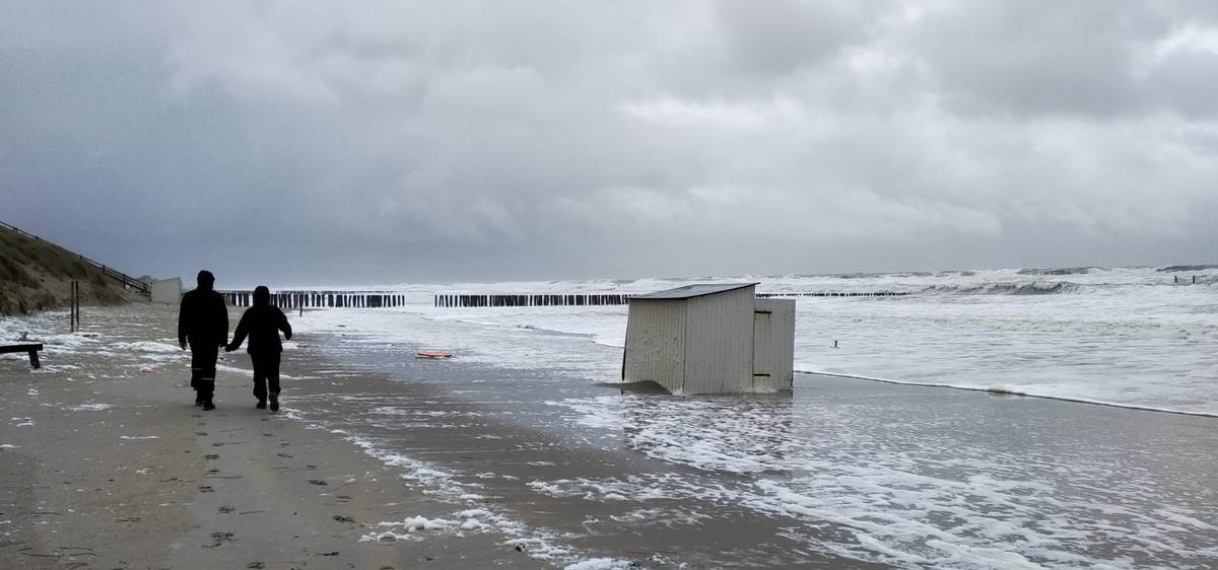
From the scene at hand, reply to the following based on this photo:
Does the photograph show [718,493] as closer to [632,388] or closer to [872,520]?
[872,520]

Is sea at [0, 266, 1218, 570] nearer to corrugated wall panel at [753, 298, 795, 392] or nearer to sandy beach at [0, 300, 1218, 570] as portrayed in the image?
sandy beach at [0, 300, 1218, 570]

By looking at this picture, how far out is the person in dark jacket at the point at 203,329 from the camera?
10.1m

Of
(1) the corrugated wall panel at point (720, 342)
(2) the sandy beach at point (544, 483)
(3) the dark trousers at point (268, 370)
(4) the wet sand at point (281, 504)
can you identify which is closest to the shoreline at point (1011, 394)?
(2) the sandy beach at point (544, 483)

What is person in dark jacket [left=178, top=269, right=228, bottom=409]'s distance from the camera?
33.1 feet

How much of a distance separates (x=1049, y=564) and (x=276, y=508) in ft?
16.2

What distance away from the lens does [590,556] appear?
4883 mm

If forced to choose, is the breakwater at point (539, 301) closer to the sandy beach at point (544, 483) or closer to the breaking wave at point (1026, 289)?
the breaking wave at point (1026, 289)

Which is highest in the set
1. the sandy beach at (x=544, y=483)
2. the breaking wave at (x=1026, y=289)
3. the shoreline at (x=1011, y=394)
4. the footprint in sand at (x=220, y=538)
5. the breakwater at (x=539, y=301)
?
the breaking wave at (x=1026, y=289)

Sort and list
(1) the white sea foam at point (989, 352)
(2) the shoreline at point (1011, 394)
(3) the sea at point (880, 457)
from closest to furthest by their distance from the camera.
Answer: (3) the sea at point (880, 457)
(2) the shoreline at point (1011, 394)
(1) the white sea foam at point (989, 352)

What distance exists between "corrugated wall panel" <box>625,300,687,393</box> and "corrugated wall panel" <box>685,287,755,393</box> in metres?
0.13

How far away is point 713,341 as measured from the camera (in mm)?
13547

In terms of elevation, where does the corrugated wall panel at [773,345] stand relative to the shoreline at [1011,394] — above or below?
above

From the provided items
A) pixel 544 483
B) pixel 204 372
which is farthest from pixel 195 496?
pixel 204 372

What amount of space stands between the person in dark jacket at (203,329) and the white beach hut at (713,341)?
6.61 m
